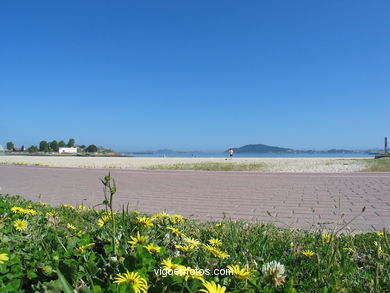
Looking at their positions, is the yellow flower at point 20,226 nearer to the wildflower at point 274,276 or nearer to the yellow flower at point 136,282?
the yellow flower at point 136,282

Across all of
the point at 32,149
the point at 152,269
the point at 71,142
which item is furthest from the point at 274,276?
the point at 71,142

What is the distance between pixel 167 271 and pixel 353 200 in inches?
268

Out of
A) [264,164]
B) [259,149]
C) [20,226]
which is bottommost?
[264,164]

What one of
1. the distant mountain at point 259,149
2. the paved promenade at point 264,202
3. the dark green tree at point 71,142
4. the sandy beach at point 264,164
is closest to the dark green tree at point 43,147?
the dark green tree at point 71,142

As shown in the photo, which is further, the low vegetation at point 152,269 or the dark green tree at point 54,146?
the dark green tree at point 54,146

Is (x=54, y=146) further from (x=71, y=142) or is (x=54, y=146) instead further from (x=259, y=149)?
(x=259, y=149)

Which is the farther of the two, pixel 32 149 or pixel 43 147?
pixel 43 147

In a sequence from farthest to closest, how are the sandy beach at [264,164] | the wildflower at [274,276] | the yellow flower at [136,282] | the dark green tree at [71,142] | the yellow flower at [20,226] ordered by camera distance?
the dark green tree at [71,142]
the sandy beach at [264,164]
the yellow flower at [20,226]
the wildflower at [274,276]
the yellow flower at [136,282]

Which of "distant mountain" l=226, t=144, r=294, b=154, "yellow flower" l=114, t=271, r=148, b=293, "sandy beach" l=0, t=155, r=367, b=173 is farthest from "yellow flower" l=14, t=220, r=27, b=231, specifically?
"distant mountain" l=226, t=144, r=294, b=154

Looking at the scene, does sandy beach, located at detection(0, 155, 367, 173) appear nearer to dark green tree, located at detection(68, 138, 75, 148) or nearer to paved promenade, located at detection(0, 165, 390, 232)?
paved promenade, located at detection(0, 165, 390, 232)

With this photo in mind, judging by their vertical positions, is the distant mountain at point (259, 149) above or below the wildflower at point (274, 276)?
above

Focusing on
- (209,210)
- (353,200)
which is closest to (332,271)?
(209,210)

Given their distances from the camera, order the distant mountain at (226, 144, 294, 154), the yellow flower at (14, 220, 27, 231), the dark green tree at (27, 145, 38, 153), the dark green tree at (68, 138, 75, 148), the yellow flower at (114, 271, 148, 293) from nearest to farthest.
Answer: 1. the yellow flower at (114, 271, 148, 293)
2. the yellow flower at (14, 220, 27, 231)
3. the dark green tree at (27, 145, 38, 153)
4. the dark green tree at (68, 138, 75, 148)
5. the distant mountain at (226, 144, 294, 154)

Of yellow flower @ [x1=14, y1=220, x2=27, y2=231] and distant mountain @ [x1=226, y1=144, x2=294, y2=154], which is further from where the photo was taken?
distant mountain @ [x1=226, y1=144, x2=294, y2=154]
